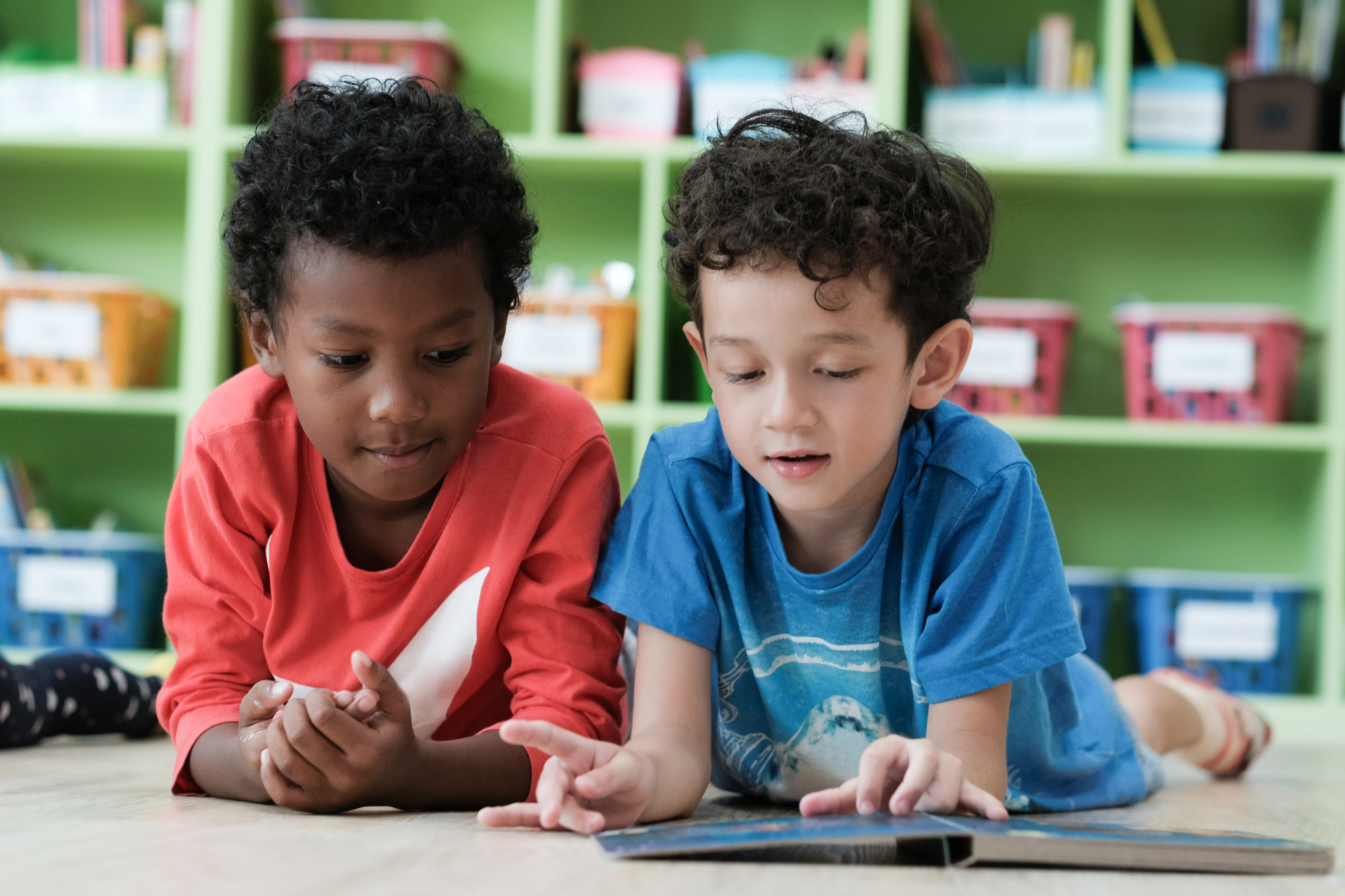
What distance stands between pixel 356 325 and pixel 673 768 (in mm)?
392

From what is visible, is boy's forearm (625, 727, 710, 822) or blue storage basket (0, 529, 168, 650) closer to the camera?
boy's forearm (625, 727, 710, 822)

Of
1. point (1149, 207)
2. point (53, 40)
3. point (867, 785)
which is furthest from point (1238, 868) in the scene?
point (53, 40)

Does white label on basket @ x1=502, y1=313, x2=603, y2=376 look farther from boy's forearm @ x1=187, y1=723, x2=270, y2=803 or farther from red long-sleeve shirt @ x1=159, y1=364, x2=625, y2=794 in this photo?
boy's forearm @ x1=187, y1=723, x2=270, y2=803

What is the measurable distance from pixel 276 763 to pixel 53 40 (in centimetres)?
A: 210

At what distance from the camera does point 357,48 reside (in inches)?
80.0

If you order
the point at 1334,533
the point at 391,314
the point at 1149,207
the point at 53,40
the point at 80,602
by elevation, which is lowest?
the point at 80,602

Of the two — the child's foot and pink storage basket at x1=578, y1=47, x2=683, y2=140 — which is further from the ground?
pink storage basket at x1=578, y1=47, x2=683, y2=140

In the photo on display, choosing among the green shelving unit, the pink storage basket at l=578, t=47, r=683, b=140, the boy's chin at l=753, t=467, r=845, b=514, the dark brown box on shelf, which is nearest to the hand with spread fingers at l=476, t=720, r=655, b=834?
the boy's chin at l=753, t=467, r=845, b=514

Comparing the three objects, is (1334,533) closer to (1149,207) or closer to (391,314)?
(1149,207)

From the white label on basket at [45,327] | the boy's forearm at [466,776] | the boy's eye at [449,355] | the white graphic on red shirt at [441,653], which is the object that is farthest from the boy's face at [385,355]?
the white label on basket at [45,327]

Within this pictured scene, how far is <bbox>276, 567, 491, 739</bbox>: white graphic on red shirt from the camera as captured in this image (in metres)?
0.98

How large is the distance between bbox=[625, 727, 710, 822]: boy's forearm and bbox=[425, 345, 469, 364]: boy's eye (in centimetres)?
32

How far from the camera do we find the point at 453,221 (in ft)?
2.93

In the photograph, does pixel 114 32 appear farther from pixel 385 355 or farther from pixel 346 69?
pixel 385 355
